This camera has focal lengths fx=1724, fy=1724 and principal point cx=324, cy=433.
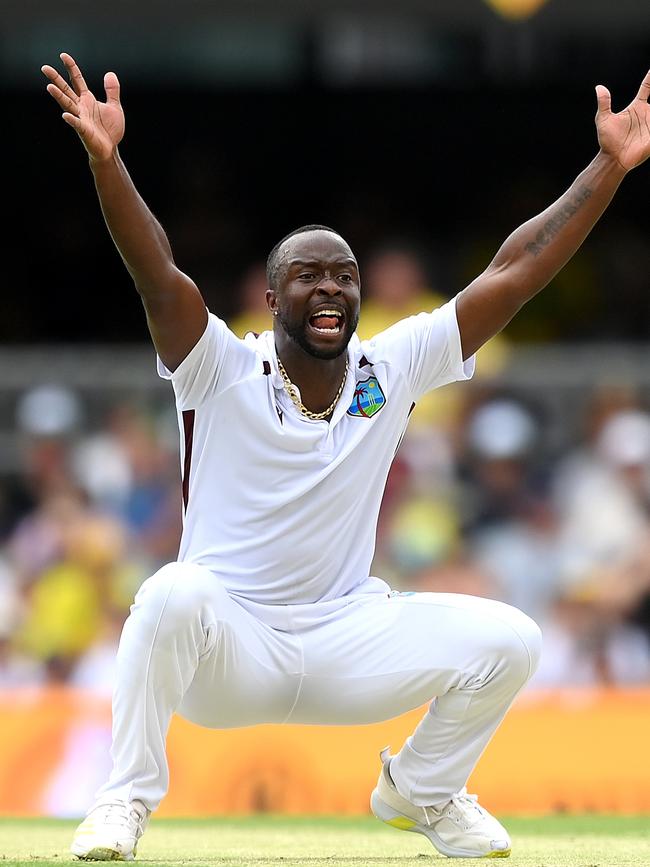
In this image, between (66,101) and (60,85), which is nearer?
(66,101)

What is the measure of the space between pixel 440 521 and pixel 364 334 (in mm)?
1442

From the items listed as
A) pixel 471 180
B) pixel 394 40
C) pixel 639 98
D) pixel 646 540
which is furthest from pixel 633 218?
pixel 639 98

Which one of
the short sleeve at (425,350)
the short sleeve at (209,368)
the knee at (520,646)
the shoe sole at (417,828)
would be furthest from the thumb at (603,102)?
the shoe sole at (417,828)

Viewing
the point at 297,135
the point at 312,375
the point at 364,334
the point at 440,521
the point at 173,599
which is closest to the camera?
the point at 173,599

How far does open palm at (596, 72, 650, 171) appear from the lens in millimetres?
5598

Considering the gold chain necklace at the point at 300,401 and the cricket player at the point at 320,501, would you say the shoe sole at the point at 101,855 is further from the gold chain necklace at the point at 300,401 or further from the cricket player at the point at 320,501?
the gold chain necklace at the point at 300,401

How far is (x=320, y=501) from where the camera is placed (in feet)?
17.7

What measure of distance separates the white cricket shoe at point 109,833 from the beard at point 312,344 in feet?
→ 5.04

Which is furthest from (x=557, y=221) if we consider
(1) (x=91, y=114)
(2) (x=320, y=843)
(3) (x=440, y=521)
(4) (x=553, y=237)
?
(3) (x=440, y=521)

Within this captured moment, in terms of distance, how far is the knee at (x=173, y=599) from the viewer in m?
4.87

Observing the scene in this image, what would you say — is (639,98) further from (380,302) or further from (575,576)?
(380,302)

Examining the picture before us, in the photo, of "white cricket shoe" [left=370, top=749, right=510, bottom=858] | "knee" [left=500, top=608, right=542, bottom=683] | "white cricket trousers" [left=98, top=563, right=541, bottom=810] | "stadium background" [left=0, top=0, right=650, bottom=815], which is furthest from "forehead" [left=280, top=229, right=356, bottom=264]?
"stadium background" [left=0, top=0, right=650, bottom=815]

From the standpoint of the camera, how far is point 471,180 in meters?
13.8

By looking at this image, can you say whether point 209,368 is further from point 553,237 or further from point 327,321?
point 553,237
